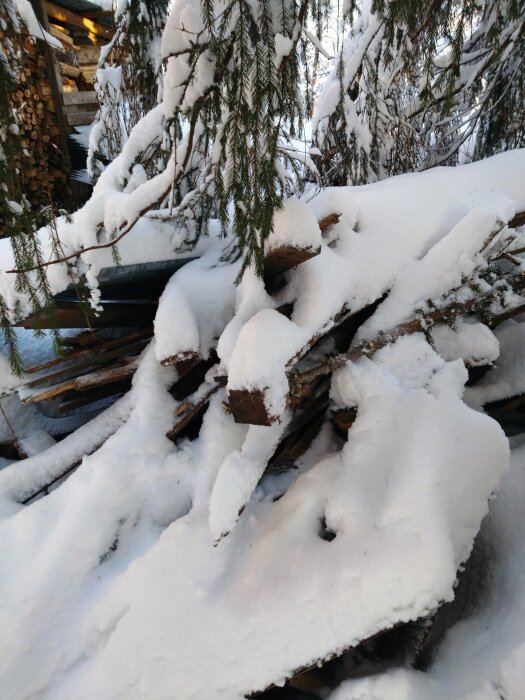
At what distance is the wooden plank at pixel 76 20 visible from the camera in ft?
17.7

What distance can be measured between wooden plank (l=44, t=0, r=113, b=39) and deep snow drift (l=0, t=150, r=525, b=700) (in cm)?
509

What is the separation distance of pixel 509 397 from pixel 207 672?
6.89ft

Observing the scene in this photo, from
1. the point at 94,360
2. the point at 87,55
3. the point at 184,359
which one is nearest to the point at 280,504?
the point at 184,359

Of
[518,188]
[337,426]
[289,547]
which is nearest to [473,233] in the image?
[518,188]

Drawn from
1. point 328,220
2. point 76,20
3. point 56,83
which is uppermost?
point 76,20

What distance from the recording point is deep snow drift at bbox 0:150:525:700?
1549 mm

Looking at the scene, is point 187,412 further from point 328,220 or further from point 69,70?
point 69,70

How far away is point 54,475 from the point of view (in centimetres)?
236

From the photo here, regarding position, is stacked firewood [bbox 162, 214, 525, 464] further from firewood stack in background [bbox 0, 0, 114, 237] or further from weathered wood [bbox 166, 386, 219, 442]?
firewood stack in background [bbox 0, 0, 114, 237]

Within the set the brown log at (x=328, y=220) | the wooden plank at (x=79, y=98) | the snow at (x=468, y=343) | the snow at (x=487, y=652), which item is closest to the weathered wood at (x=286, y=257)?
the brown log at (x=328, y=220)

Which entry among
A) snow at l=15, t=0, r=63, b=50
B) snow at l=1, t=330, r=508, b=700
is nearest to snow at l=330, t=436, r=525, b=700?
snow at l=1, t=330, r=508, b=700

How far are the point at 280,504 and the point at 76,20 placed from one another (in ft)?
23.8

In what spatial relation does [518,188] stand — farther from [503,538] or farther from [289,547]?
[289,547]

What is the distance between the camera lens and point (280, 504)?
6.40 feet
